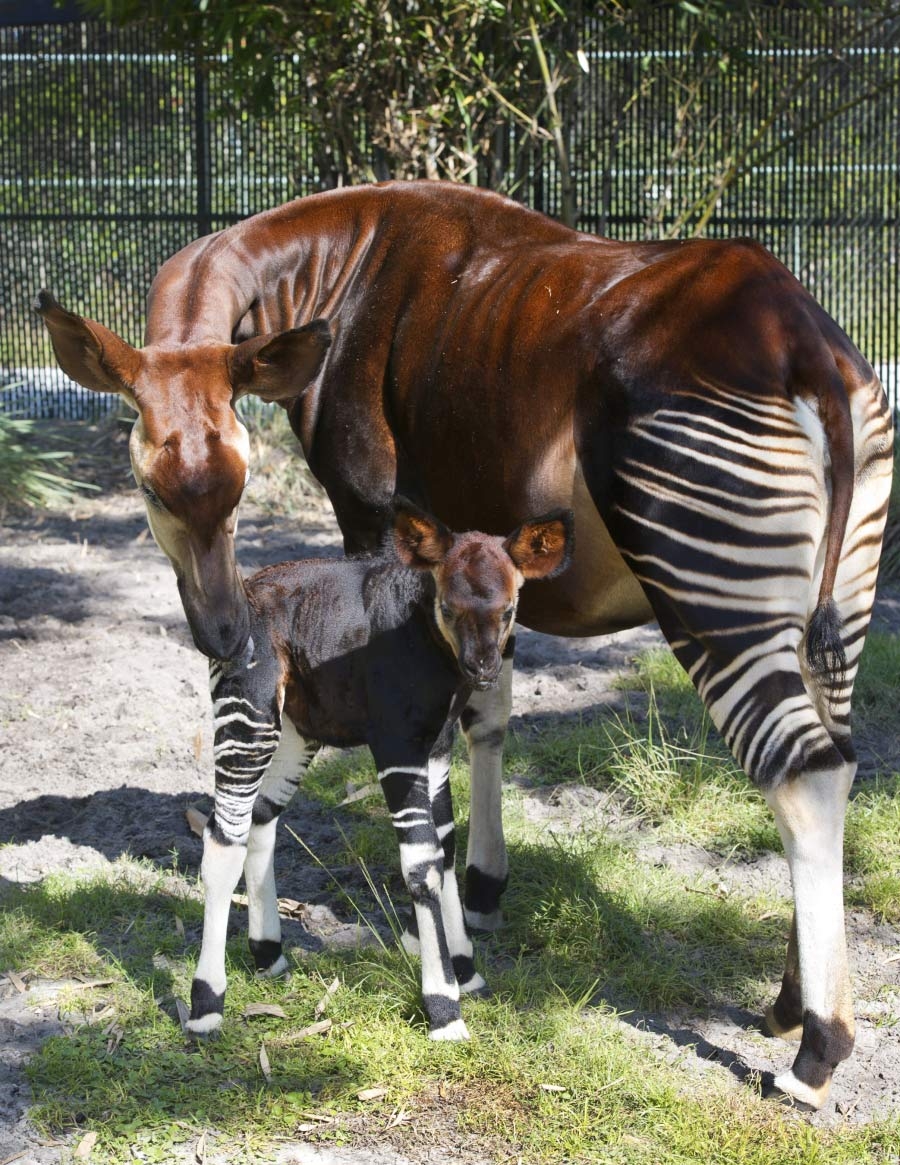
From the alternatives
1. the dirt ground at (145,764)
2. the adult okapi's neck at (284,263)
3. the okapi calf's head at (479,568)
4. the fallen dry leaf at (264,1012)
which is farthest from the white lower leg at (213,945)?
the adult okapi's neck at (284,263)

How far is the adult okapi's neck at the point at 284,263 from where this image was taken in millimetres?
3785

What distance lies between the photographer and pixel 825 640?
297 centimetres

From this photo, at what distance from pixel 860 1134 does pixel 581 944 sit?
0.96 meters

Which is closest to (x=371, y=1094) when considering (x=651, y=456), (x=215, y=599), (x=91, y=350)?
(x=215, y=599)

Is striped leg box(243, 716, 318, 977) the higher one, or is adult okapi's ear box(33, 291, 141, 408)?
adult okapi's ear box(33, 291, 141, 408)

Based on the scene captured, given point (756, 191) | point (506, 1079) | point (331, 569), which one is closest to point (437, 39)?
point (756, 191)

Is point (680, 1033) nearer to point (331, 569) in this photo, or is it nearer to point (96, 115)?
point (331, 569)

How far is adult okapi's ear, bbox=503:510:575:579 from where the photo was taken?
2945mm

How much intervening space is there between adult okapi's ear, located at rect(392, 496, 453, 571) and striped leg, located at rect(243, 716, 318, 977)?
0.67 meters

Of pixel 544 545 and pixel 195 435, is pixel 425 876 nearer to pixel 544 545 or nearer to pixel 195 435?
pixel 544 545

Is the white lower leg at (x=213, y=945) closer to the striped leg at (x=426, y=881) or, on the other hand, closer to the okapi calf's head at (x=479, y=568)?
the striped leg at (x=426, y=881)

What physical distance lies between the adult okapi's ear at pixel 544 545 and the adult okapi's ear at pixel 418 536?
0.14 m

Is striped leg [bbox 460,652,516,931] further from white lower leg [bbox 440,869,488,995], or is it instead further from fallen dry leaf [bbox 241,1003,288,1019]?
fallen dry leaf [bbox 241,1003,288,1019]

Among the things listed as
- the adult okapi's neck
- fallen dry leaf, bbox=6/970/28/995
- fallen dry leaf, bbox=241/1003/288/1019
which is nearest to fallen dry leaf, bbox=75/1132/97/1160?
fallen dry leaf, bbox=241/1003/288/1019
